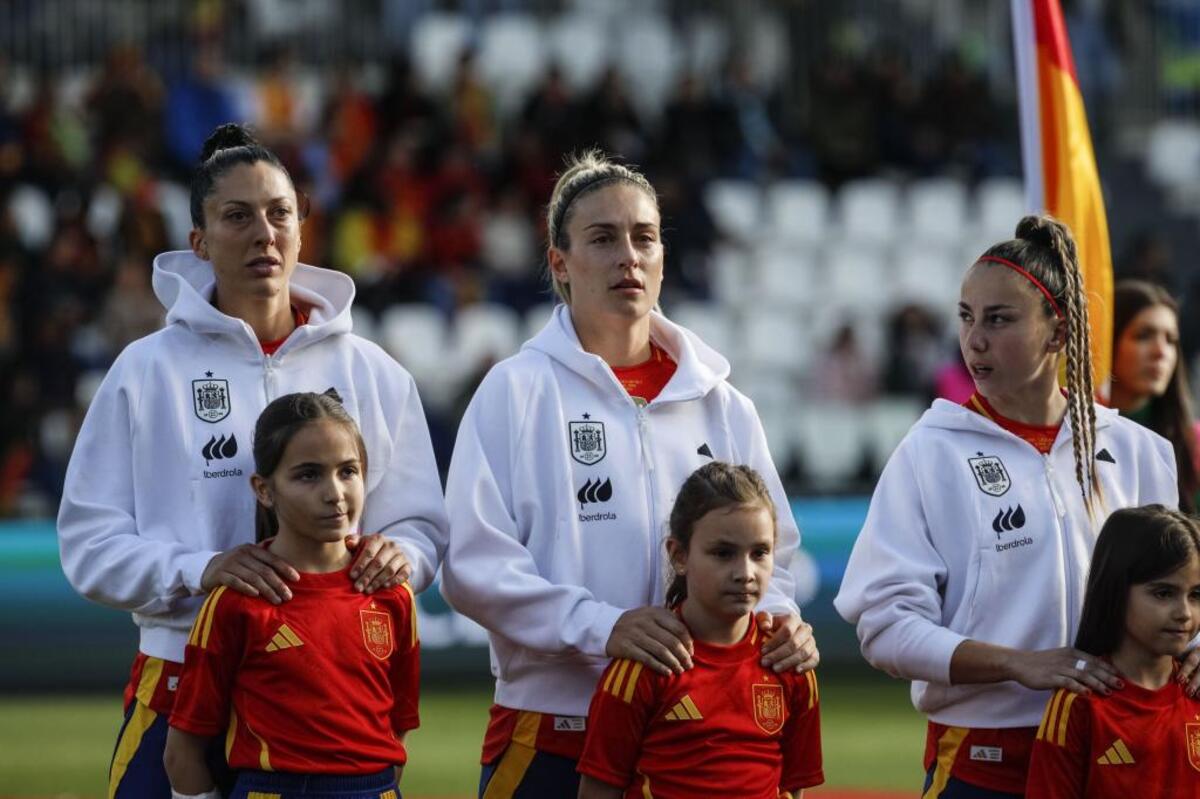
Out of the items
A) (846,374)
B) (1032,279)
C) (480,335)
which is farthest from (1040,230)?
(480,335)

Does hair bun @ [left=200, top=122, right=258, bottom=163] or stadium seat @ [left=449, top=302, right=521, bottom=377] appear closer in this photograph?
hair bun @ [left=200, top=122, right=258, bottom=163]

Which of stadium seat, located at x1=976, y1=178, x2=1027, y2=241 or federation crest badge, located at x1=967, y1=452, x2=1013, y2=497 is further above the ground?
stadium seat, located at x1=976, y1=178, x2=1027, y2=241

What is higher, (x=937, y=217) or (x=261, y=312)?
(x=937, y=217)

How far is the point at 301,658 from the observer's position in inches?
171

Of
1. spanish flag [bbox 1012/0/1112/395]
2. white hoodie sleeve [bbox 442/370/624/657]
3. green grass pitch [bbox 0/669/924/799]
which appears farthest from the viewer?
green grass pitch [bbox 0/669/924/799]

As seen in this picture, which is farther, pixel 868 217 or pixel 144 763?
pixel 868 217

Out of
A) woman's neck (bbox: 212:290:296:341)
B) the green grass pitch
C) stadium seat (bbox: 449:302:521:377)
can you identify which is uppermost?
stadium seat (bbox: 449:302:521:377)

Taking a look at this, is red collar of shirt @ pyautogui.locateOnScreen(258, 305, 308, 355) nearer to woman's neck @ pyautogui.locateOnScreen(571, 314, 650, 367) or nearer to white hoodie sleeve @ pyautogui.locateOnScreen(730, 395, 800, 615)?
woman's neck @ pyautogui.locateOnScreen(571, 314, 650, 367)

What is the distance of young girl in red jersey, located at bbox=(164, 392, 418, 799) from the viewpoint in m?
4.32

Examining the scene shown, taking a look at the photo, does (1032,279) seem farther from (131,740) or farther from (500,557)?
(131,740)

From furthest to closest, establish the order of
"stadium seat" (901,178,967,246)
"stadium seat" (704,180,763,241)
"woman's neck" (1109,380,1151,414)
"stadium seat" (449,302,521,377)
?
"stadium seat" (901,178,967,246) < "stadium seat" (704,180,763,241) < "stadium seat" (449,302,521,377) < "woman's neck" (1109,380,1151,414)

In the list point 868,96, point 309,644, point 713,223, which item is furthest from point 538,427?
point 868,96

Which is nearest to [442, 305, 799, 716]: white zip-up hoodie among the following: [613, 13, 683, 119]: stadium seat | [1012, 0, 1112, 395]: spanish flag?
[1012, 0, 1112, 395]: spanish flag

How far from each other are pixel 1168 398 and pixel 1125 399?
0.50ft
